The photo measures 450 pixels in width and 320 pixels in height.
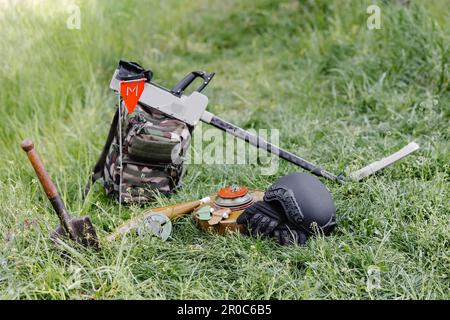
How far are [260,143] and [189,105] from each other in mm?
445

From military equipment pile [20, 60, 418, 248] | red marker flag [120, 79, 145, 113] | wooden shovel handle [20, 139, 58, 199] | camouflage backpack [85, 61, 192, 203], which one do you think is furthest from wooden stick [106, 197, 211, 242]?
red marker flag [120, 79, 145, 113]

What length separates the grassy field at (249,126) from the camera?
2.69m

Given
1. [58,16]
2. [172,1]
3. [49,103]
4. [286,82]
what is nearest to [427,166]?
[286,82]

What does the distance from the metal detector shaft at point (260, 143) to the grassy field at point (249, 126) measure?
0.12 metres

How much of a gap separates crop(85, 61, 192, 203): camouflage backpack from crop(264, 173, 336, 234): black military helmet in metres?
0.67

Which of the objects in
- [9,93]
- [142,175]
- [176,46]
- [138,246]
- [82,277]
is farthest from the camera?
[176,46]

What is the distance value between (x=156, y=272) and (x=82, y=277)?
0.32 metres

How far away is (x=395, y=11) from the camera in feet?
16.9

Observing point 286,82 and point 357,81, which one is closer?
point 357,81

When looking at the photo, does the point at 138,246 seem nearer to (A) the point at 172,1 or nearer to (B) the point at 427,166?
(B) the point at 427,166

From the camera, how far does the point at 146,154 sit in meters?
3.39

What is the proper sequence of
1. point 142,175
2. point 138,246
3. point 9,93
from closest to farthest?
point 138,246 → point 142,175 → point 9,93

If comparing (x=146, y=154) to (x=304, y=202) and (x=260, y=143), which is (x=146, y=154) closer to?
(x=260, y=143)

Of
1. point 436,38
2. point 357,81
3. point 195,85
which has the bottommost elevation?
point 195,85
